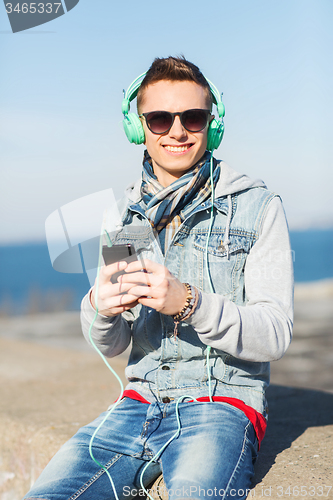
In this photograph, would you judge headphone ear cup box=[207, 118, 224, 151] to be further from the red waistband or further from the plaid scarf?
the red waistband

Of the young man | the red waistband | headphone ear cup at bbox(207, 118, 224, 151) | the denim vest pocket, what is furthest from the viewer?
headphone ear cup at bbox(207, 118, 224, 151)

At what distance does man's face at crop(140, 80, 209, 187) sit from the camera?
200 cm

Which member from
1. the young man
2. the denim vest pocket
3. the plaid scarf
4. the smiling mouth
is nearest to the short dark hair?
the young man

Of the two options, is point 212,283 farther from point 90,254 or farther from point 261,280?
point 90,254

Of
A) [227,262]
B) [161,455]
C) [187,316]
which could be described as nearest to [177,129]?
[227,262]

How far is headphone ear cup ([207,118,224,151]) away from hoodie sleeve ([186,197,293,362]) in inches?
15.5

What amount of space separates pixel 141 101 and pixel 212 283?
92 centimetres

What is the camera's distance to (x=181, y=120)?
78.1 inches

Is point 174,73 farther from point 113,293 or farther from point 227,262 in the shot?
point 113,293

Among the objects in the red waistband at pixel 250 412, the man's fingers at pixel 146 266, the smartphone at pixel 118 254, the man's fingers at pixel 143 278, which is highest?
the smartphone at pixel 118 254

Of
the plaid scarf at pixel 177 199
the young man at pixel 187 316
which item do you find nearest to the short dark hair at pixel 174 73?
the young man at pixel 187 316

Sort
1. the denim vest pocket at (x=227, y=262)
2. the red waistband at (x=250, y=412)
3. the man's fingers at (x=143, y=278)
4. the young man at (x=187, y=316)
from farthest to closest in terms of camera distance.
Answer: the denim vest pocket at (x=227, y=262) < the red waistband at (x=250, y=412) < the young man at (x=187, y=316) < the man's fingers at (x=143, y=278)

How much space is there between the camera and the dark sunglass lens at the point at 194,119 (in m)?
1.99

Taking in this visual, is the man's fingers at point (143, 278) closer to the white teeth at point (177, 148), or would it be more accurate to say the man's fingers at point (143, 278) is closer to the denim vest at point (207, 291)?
the denim vest at point (207, 291)
